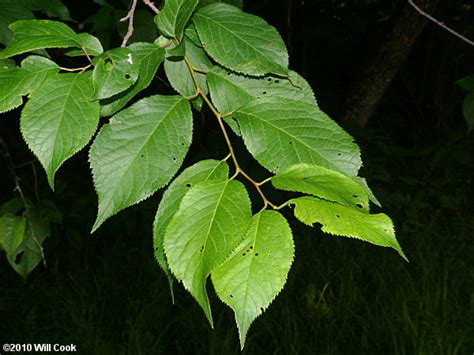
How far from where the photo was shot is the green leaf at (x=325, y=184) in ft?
1.84

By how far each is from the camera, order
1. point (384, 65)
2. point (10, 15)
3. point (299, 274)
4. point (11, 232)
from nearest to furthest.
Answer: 1. point (10, 15)
2. point (11, 232)
3. point (299, 274)
4. point (384, 65)

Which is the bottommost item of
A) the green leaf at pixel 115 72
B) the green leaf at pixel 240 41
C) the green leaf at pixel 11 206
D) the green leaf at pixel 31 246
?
the green leaf at pixel 31 246

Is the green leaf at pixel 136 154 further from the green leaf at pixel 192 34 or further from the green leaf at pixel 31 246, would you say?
the green leaf at pixel 31 246

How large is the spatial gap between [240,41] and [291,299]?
83.5 inches

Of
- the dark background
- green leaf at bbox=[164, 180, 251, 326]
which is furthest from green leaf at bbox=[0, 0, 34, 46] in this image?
green leaf at bbox=[164, 180, 251, 326]

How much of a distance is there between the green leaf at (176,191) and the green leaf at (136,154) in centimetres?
1

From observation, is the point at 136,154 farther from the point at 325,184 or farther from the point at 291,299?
the point at 291,299

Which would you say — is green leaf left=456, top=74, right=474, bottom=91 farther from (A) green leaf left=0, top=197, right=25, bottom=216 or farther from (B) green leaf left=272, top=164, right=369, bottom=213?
(A) green leaf left=0, top=197, right=25, bottom=216

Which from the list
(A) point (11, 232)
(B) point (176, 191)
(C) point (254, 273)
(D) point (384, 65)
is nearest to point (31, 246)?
(A) point (11, 232)

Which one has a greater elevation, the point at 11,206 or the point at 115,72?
the point at 115,72

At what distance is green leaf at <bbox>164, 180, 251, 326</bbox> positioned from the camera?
51cm

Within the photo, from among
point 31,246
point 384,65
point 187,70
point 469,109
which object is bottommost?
point 31,246

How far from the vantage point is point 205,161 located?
0.62 m

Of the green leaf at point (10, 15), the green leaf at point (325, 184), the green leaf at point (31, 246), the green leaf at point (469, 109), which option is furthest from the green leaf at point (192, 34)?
the green leaf at point (31, 246)
